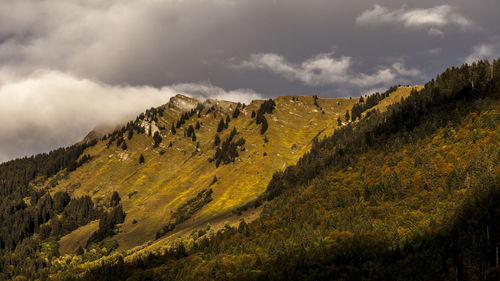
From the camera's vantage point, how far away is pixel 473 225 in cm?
7419

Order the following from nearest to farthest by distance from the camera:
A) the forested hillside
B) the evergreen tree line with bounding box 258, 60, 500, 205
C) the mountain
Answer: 1. the forested hillside
2. the mountain
3. the evergreen tree line with bounding box 258, 60, 500, 205

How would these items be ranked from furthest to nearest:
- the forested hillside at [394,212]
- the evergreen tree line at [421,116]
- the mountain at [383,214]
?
the evergreen tree line at [421,116]
the mountain at [383,214]
the forested hillside at [394,212]

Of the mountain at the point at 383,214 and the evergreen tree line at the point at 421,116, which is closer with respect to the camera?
the mountain at the point at 383,214

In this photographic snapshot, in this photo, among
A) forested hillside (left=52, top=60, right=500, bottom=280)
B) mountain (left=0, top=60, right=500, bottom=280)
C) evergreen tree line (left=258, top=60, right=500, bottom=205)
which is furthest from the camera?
evergreen tree line (left=258, top=60, right=500, bottom=205)

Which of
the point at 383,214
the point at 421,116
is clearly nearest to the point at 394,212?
the point at 383,214

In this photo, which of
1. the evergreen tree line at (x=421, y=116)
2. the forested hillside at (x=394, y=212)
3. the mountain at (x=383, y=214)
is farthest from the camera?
the evergreen tree line at (x=421, y=116)

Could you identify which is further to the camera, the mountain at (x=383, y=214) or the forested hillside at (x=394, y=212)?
the mountain at (x=383, y=214)

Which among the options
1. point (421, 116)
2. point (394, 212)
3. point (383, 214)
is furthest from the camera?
point (421, 116)

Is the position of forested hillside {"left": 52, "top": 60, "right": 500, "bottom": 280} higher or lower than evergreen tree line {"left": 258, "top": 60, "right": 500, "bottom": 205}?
lower

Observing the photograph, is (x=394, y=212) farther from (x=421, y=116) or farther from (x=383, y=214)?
(x=421, y=116)

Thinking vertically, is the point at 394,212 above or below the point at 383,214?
above

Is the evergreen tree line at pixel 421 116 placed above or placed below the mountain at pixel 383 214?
above

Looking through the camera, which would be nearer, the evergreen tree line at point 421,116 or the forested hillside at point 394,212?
the forested hillside at point 394,212

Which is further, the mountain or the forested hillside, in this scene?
the mountain
